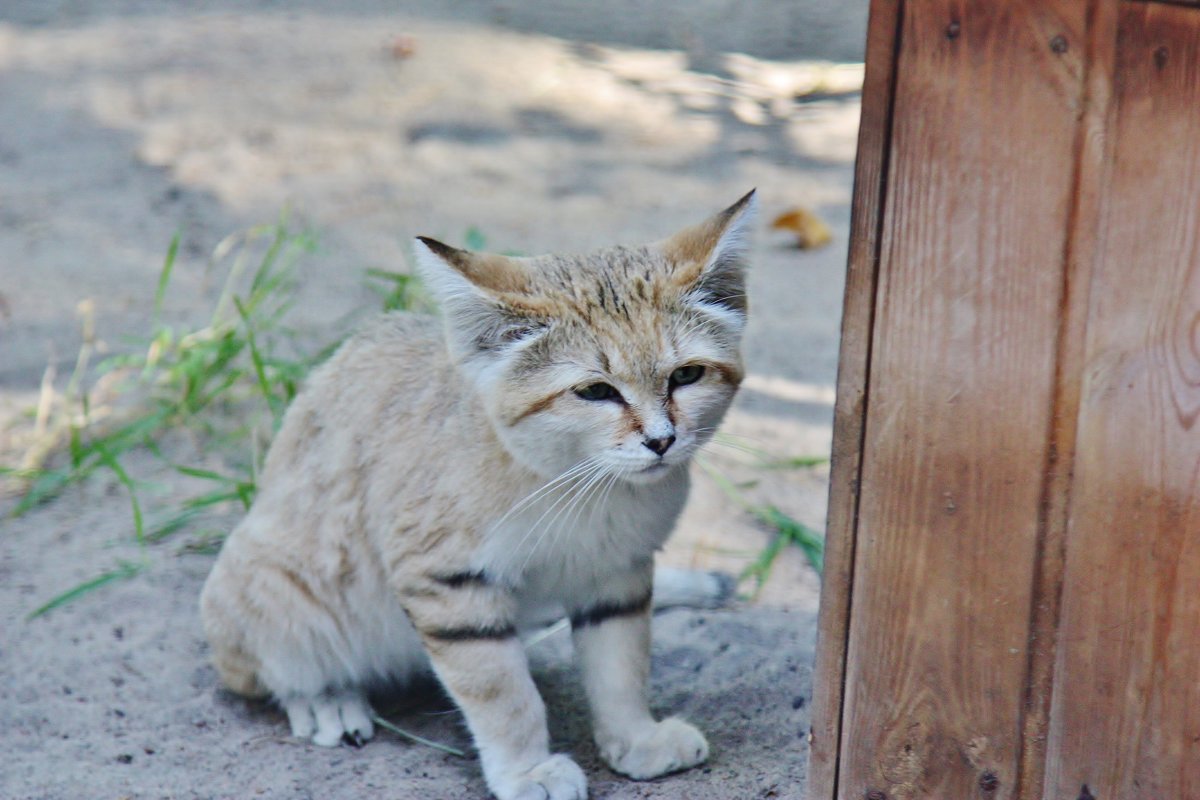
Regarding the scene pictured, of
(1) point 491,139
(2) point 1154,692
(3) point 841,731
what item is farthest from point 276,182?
(2) point 1154,692

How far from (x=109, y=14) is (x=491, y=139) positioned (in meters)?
2.65

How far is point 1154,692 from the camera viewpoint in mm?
2100

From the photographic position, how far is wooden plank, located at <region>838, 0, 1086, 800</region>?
2.01 meters

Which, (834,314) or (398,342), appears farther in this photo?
(834,314)

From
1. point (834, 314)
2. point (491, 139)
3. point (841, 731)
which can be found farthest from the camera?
point (491, 139)

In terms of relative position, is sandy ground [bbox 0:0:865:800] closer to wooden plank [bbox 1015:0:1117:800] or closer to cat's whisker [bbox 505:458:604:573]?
cat's whisker [bbox 505:458:604:573]

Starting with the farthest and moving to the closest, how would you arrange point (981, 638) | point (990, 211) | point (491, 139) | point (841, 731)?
point (491, 139), point (841, 731), point (981, 638), point (990, 211)

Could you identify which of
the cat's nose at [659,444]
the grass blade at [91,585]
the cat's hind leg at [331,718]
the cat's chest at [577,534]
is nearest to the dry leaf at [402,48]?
the grass blade at [91,585]

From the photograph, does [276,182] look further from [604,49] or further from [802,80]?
[802,80]

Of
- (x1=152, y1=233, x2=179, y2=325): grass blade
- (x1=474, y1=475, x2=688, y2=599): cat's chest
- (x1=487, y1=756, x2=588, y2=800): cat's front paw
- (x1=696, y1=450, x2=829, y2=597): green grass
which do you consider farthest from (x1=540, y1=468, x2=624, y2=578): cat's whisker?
(x1=152, y1=233, x2=179, y2=325): grass blade

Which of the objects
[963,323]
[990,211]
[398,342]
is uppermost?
[990,211]

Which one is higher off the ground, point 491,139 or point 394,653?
point 491,139

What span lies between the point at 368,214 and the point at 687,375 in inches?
142

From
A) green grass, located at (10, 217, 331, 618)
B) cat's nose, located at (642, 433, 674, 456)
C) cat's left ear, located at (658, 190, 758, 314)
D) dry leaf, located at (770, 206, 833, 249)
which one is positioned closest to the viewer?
cat's nose, located at (642, 433, 674, 456)
